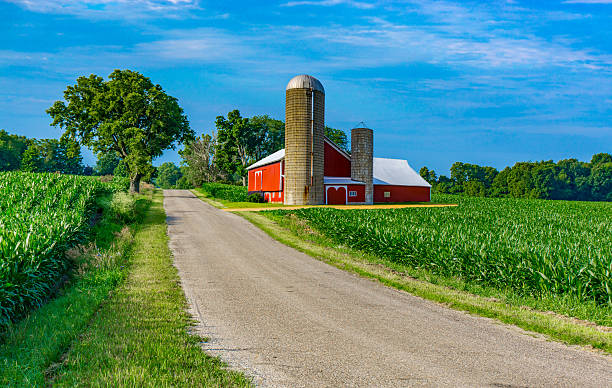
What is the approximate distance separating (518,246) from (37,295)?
12.4m

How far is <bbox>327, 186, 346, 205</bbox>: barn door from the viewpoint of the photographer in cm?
4325

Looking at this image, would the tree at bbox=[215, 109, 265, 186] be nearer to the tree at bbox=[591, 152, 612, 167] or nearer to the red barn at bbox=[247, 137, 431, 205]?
the red barn at bbox=[247, 137, 431, 205]

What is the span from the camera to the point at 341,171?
46500mm

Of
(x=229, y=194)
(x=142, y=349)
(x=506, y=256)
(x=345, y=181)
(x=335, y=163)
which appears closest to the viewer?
(x=142, y=349)


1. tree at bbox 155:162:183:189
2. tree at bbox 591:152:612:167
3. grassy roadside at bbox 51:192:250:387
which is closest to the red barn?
grassy roadside at bbox 51:192:250:387

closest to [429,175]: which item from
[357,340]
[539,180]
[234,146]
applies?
[539,180]

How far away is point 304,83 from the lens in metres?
40.8

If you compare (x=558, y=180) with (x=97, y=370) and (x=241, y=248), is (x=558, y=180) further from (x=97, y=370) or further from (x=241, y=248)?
(x=97, y=370)

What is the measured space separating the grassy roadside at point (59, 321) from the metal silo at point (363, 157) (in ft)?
113

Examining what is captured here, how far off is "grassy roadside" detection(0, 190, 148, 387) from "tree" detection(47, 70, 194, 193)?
36026 mm

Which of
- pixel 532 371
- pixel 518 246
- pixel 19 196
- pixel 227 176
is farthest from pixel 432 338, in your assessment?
pixel 227 176

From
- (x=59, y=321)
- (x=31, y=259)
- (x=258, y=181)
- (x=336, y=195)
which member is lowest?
(x=59, y=321)

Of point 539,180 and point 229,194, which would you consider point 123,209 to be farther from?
point 539,180

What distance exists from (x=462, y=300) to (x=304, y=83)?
3458 cm
